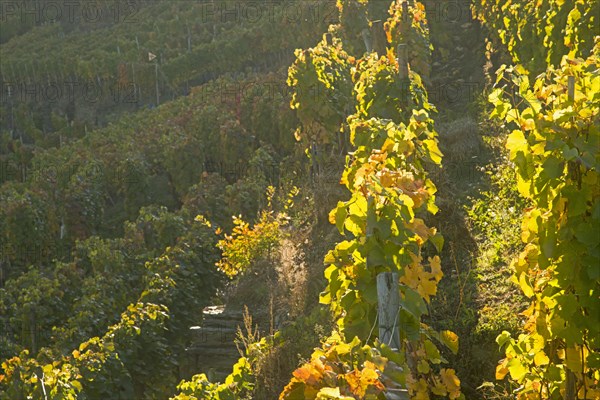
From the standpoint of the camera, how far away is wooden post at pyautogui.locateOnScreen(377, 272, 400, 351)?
11.1ft

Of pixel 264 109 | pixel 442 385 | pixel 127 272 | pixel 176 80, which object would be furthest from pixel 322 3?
pixel 442 385

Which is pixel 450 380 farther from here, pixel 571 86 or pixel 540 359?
pixel 571 86

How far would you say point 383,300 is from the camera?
3.37 meters

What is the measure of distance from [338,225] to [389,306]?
1.97 ft

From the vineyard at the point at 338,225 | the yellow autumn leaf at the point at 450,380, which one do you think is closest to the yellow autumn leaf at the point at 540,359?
the vineyard at the point at 338,225

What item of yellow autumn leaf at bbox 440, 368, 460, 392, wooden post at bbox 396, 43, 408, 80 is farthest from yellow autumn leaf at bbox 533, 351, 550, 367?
wooden post at bbox 396, 43, 408, 80

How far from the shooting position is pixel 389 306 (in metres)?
3.37

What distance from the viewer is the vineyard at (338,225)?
3.27 meters

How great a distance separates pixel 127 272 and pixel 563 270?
9.44 metres

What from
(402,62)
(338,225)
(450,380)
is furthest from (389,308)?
(402,62)

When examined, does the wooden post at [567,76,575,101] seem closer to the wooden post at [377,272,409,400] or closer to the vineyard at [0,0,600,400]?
the vineyard at [0,0,600,400]

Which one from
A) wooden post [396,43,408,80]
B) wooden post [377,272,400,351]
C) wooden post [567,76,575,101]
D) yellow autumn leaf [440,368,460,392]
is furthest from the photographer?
wooden post [396,43,408,80]

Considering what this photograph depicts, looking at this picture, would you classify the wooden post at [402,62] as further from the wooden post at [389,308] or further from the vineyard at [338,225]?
the wooden post at [389,308]

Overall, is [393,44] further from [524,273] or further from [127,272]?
[524,273]
